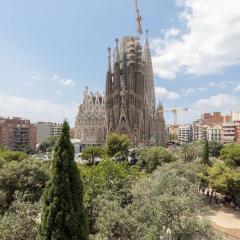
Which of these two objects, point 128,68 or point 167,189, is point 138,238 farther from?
point 128,68

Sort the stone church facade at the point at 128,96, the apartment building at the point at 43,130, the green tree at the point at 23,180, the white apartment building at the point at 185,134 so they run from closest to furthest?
the green tree at the point at 23,180, the stone church facade at the point at 128,96, the apartment building at the point at 43,130, the white apartment building at the point at 185,134

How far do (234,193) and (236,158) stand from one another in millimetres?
14427

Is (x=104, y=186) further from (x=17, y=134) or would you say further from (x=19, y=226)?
(x=17, y=134)

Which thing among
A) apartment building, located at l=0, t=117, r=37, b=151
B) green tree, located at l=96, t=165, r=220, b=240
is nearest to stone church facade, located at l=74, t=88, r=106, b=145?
apartment building, located at l=0, t=117, r=37, b=151

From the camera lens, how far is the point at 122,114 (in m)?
88.9

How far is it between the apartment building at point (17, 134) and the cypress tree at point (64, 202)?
292 feet

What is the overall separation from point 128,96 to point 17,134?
39.4 meters

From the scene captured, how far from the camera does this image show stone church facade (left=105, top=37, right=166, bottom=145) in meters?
89.2

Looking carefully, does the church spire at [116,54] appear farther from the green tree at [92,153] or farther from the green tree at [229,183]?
the green tree at [229,183]

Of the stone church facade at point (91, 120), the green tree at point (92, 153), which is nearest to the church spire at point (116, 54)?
the stone church facade at point (91, 120)

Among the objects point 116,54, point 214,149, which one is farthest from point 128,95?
point 214,149

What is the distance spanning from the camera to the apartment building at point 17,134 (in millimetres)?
102188

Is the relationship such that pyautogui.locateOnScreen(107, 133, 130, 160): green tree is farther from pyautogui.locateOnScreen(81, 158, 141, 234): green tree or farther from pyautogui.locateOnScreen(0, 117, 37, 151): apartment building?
pyautogui.locateOnScreen(0, 117, 37, 151): apartment building

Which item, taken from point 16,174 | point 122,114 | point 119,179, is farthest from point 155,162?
point 122,114
